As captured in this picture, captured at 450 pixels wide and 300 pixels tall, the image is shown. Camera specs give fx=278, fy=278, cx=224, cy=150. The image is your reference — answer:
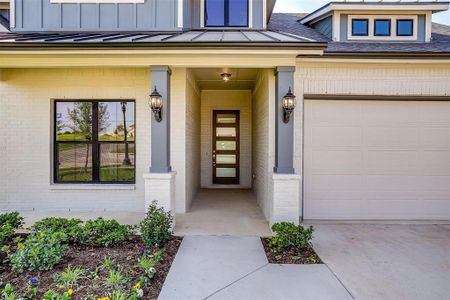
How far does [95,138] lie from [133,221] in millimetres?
2156

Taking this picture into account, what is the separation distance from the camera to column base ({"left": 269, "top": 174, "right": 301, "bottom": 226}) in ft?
16.1

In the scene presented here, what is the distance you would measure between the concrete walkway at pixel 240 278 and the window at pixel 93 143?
118 inches

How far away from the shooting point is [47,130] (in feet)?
20.3

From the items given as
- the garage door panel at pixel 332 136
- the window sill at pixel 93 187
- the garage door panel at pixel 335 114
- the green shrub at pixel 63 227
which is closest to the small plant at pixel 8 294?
the green shrub at pixel 63 227

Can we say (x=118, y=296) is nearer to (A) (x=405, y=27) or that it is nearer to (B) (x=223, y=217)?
(B) (x=223, y=217)

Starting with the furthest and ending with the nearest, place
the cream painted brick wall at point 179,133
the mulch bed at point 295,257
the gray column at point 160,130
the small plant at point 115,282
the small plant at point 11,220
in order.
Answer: the cream painted brick wall at point 179,133, the gray column at point 160,130, the small plant at point 11,220, the mulch bed at point 295,257, the small plant at point 115,282

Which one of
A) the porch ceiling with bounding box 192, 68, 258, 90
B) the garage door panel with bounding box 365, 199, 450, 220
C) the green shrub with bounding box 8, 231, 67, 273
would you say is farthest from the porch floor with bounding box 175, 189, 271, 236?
the porch ceiling with bounding box 192, 68, 258, 90

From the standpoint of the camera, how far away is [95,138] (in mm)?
6309

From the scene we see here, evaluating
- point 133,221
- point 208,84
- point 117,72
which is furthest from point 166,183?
point 208,84

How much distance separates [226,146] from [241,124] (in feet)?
3.00

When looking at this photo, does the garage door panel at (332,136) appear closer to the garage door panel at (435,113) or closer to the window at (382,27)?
the garage door panel at (435,113)

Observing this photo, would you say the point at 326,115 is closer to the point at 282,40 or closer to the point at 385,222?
the point at 282,40

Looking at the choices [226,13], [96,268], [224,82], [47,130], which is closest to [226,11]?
[226,13]

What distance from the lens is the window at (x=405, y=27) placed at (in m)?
6.57
